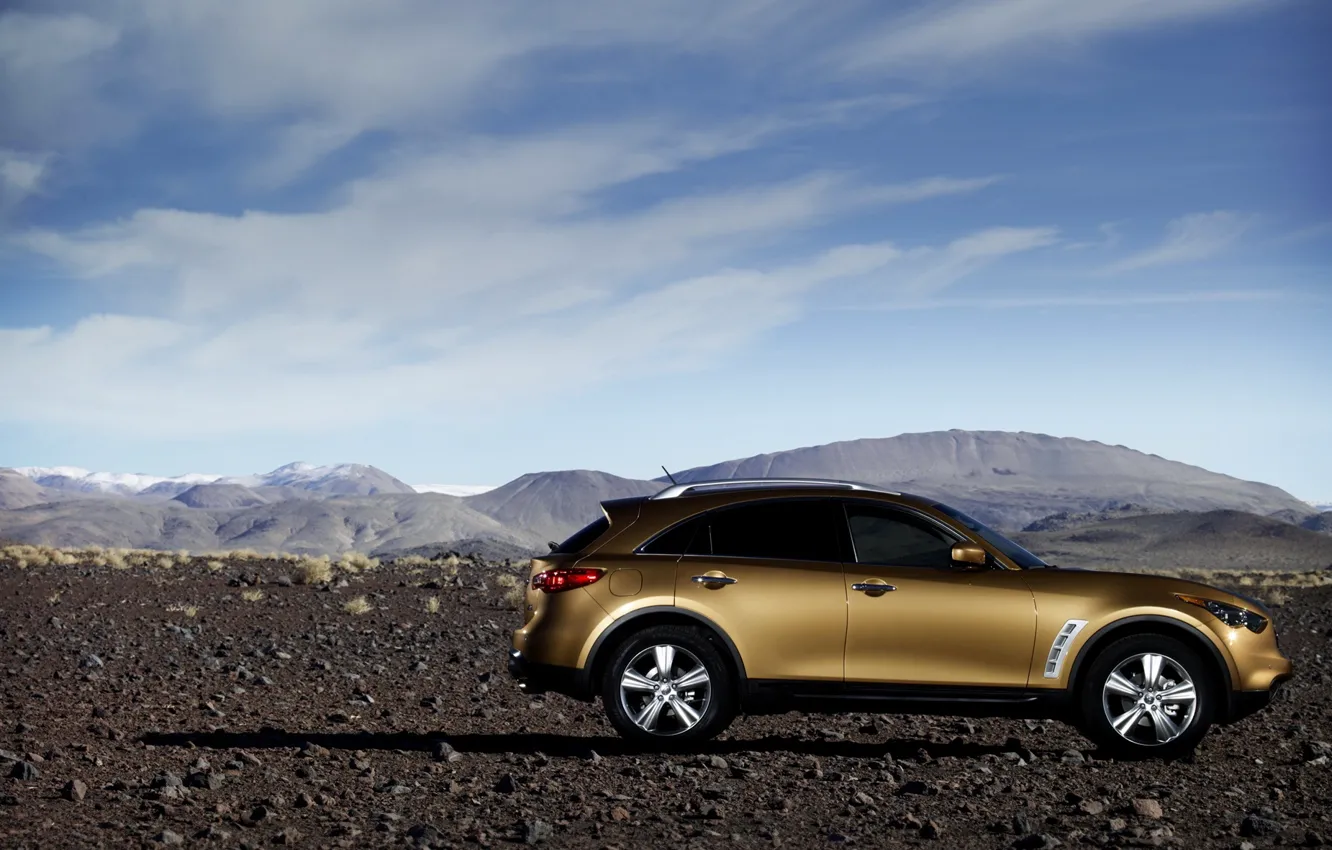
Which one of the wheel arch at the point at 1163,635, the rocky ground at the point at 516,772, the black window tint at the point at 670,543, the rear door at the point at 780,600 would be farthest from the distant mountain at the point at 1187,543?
the black window tint at the point at 670,543

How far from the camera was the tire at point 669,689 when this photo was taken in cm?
885

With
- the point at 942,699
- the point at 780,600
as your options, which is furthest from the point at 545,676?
the point at 942,699

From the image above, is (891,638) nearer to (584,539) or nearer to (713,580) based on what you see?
(713,580)

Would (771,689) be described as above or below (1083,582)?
below

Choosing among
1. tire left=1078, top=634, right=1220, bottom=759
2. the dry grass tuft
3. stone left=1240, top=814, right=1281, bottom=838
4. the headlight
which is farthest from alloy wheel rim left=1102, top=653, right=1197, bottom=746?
the dry grass tuft

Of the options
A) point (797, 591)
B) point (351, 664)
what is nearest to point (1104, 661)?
point (797, 591)

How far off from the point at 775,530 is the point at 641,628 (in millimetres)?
1134

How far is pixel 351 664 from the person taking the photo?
1479 centimetres

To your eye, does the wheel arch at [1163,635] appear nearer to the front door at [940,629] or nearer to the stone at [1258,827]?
the front door at [940,629]

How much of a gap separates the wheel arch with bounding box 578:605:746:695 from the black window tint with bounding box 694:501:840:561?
19.9 inches

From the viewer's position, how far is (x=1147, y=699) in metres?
8.80

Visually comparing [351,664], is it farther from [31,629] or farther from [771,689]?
[771,689]

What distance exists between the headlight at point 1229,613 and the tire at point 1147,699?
1.01 feet

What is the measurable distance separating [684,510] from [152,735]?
14.3 ft
